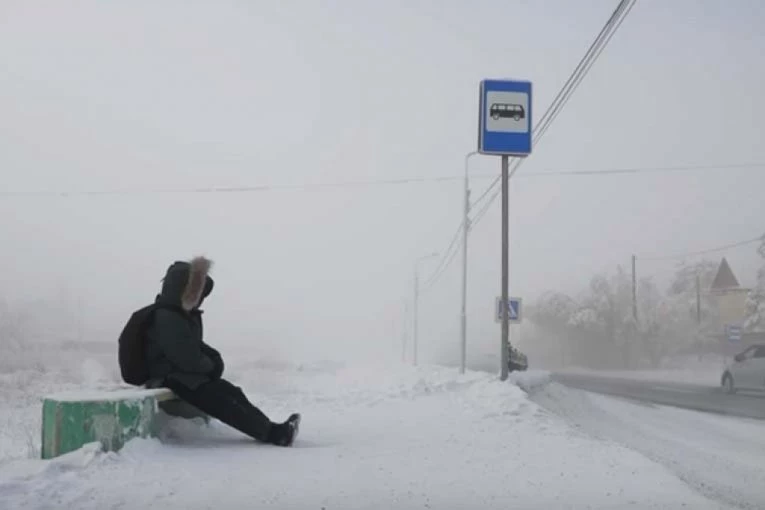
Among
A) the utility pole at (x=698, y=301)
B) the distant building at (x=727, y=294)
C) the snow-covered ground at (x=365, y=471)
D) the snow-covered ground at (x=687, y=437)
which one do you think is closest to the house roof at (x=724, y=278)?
the distant building at (x=727, y=294)

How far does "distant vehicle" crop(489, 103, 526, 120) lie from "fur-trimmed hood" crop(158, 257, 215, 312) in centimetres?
660

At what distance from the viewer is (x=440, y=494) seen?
460 centimetres

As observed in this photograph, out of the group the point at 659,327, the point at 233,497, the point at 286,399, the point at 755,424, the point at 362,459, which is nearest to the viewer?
the point at 233,497

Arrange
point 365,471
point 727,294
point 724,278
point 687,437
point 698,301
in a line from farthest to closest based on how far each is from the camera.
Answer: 1. point 724,278
2. point 727,294
3. point 698,301
4. point 687,437
5. point 365,471

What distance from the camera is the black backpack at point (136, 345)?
247 inches

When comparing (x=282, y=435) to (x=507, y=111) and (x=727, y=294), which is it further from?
(x=727, y=294)

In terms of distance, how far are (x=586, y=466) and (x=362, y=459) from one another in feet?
5.53

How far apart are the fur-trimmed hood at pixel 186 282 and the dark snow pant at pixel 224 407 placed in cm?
66

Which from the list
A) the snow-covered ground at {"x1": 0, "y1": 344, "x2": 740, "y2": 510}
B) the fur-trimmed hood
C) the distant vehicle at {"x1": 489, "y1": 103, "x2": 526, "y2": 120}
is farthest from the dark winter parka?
the distant vehicle at {"x1": 489, "y1": 103, "x2": 526, "y2": 120}

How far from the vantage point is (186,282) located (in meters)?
6.32

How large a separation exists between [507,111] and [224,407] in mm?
7403

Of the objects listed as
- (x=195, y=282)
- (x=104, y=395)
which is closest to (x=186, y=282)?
(x=195, y=282)

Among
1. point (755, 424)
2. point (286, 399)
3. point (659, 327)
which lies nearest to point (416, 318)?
point (659, 327)

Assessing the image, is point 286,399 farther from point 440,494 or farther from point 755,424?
point 755,424
